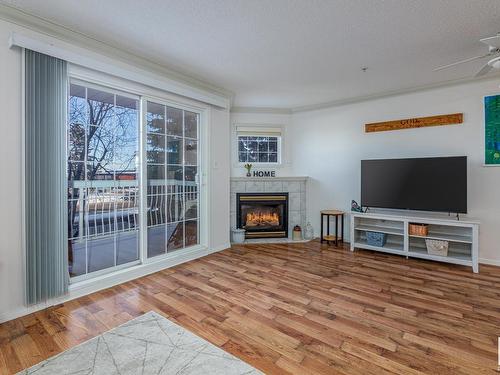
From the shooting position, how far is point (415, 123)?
4.04m

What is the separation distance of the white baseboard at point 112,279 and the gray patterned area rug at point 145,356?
820mm

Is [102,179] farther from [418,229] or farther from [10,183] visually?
[418,229]

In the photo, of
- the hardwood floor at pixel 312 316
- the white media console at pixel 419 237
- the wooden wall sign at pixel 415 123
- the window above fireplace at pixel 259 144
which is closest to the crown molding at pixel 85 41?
Result: the window above fireplace at pixel 259 144

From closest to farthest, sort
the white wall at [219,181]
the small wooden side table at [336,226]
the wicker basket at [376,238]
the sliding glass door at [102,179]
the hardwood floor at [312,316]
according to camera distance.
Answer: the hardwood floor at [312,316] < the sliding glass door at [102,179] < the wicker basket at [376,238] < the white wall at [219,181] < the small wooden side table at [336,226]

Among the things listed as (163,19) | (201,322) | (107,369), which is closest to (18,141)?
(163,19)

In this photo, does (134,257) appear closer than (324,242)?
Yes

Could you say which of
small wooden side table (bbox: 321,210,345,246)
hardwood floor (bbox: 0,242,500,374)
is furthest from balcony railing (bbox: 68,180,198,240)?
small wooden side table (bbox: 321,210,345,246)

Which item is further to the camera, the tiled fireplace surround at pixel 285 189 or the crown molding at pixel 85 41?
the tiled fireplace surround at pixel 285 189

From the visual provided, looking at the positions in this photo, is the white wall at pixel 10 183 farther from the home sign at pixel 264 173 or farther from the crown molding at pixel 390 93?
the crown molding at pixel 390 93

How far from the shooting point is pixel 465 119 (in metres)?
3.68

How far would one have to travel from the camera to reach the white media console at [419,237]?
3.34 metres

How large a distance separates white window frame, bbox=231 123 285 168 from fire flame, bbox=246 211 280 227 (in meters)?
0.94

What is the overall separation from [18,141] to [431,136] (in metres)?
4.99

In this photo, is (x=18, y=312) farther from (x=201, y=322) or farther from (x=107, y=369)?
(x=201, y=322)
